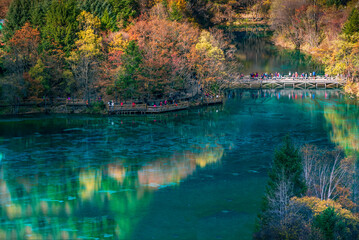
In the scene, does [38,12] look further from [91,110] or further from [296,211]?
[296,211]

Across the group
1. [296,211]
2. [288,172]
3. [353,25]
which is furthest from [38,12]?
[296,211]

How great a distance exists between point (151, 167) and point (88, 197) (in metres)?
11.5

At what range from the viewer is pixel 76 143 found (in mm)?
69750

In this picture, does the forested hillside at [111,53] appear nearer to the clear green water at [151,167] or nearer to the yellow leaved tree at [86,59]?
the yellow leaved tree at [86,59]

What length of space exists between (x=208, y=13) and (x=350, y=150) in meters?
86.0

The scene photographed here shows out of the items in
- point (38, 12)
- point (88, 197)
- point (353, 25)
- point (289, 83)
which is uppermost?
point (38, 12)

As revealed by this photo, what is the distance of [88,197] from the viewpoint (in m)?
47.8

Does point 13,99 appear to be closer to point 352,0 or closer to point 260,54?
point 260,54

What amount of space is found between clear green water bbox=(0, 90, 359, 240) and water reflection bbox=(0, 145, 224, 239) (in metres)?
0.10

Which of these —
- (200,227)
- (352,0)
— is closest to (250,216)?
(200,227)

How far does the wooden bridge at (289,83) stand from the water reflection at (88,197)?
2273 inches

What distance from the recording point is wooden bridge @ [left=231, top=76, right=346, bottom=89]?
115188 mm

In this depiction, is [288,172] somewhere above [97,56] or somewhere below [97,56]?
below

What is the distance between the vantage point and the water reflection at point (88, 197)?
40.6 m
